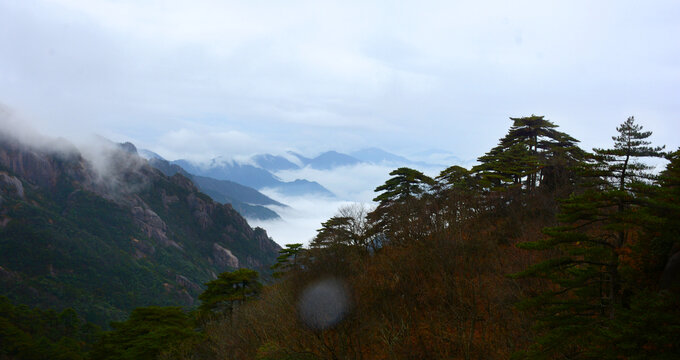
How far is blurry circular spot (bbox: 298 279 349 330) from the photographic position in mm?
22141

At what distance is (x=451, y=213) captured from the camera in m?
38.2

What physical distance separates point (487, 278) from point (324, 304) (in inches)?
473

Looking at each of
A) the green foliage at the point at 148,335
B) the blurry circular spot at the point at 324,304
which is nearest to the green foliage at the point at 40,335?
the green foliage at the point at 148,335

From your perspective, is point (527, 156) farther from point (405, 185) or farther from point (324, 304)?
point (324, 304)

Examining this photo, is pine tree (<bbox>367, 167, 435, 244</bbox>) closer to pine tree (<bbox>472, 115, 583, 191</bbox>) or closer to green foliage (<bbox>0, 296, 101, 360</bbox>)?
pine tree (<bbox>472, 115, 583, 191</bbox>)

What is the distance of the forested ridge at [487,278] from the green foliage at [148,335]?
0.21m

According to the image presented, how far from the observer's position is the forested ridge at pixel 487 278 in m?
10.4

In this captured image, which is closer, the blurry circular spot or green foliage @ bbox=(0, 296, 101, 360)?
the blurry circular spot

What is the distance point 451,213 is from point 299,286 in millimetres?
18453

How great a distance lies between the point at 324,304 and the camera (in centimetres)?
2334

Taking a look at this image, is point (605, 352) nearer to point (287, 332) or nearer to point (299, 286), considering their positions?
point (287, 332)

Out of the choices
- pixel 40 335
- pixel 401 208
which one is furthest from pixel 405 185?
pixel 40 335

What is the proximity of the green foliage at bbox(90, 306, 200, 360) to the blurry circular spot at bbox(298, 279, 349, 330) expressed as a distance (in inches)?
773

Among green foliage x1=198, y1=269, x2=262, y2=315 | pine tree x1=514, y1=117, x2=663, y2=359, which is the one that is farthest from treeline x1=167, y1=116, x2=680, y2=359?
green foliage x1=198, y1=269, x2=262, y2=315
